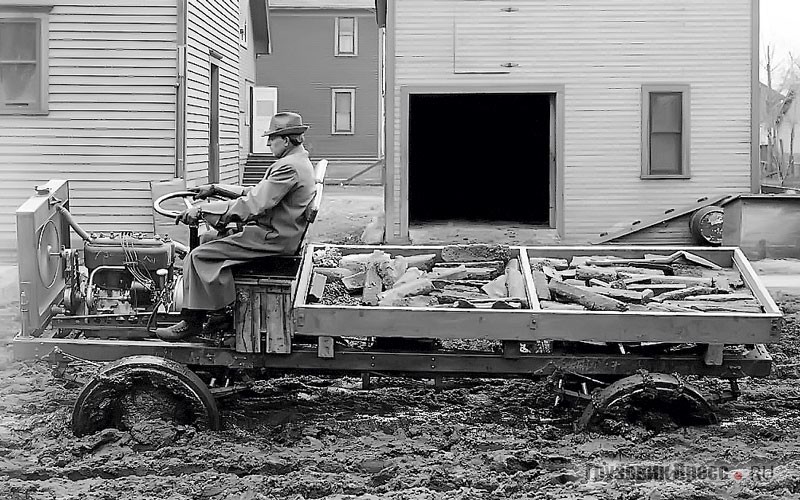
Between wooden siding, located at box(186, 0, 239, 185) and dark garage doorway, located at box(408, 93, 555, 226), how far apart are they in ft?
13.1

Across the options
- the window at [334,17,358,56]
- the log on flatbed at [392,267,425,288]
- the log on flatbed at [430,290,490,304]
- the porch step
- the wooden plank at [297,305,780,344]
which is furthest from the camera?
the window at [334,17,358,56]

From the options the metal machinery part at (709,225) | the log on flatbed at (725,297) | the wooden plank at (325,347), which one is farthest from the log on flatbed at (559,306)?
the metal machinery part at (709,225)

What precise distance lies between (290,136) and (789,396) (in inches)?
168

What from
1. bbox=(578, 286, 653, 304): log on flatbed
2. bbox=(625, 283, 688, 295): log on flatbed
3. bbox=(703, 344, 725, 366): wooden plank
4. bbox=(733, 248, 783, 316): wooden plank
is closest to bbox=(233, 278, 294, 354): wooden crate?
bbox=(578, 286, 653, 304): log on flatbed

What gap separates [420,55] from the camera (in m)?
17.4

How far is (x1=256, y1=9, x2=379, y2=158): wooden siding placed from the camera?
127ft

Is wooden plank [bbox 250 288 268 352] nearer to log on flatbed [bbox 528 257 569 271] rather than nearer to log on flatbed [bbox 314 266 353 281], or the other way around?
log on flatbed [bbox 314 266 353 281]

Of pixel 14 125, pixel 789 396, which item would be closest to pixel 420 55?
pixel 14 125

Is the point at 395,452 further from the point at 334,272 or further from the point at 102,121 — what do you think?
the point at 102,121

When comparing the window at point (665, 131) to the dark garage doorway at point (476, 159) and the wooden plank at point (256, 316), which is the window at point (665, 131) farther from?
the wooden plank at point (256, 316)

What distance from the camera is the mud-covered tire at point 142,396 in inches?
260

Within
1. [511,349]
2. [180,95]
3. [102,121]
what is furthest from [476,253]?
[102,121]

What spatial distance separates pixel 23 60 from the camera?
1573 cm

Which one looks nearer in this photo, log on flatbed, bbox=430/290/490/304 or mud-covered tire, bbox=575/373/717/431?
mud-covered tire, bbox=575/373/717/431
